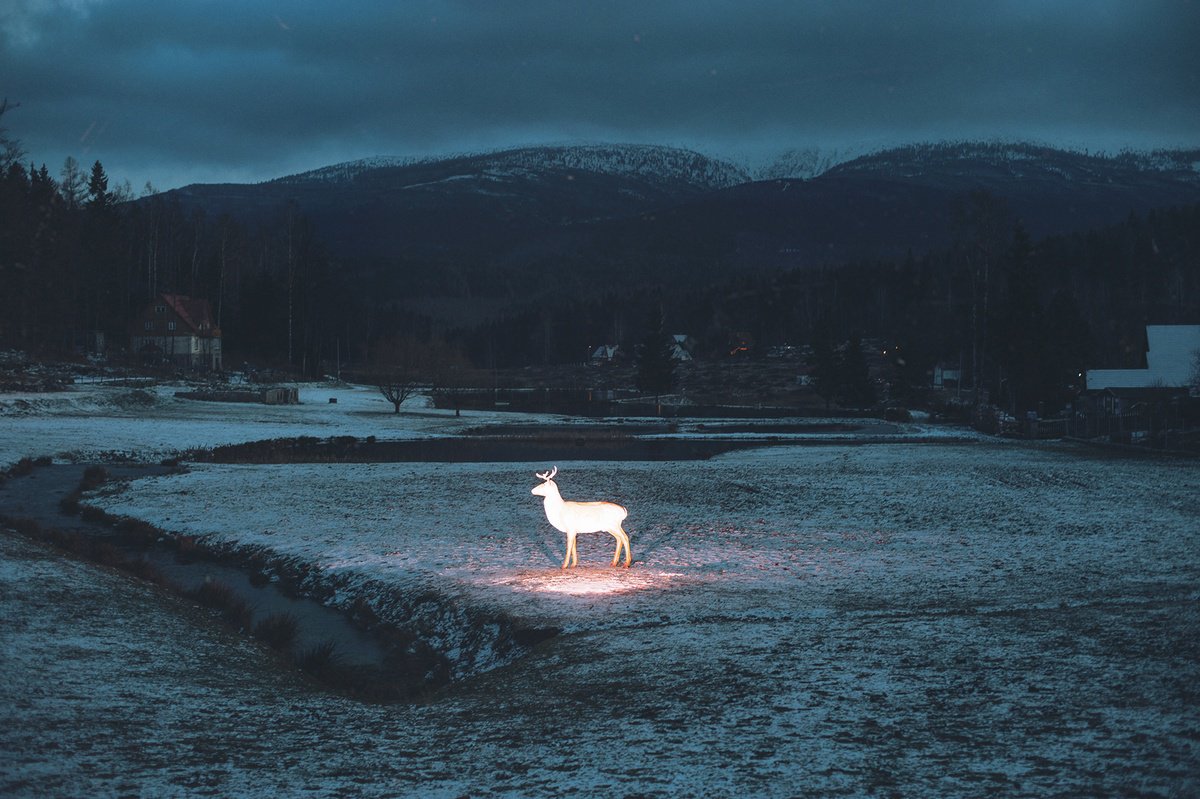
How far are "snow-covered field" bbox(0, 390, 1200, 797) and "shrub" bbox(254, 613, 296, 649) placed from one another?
0.99m

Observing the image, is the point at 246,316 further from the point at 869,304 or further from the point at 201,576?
the point at 869,304

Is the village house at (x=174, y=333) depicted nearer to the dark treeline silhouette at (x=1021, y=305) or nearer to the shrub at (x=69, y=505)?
the dark treeline silhouette at (x=1021, y=305)

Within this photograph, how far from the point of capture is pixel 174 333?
109m

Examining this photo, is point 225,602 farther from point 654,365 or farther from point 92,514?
point 654,365

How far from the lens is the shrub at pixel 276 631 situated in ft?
51.5

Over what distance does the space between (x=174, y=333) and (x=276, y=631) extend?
103 metres

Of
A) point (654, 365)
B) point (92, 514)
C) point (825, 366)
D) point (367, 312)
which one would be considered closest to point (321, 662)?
point (92, 514)

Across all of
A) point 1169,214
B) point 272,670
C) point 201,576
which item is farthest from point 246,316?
point 1169,214

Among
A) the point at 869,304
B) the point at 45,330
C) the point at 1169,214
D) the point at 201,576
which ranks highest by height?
the point at 1169,214

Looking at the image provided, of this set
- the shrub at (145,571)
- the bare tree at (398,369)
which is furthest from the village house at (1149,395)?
the bare tree at (398,369)

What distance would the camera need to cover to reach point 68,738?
944 centimetres

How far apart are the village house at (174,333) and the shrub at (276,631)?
97.5m

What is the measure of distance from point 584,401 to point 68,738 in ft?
365

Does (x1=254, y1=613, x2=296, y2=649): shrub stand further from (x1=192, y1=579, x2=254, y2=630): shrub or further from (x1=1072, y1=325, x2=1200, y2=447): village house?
(x1=1072, y1=325, x2=1200, y2=447): village house
